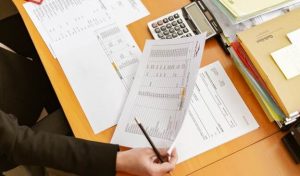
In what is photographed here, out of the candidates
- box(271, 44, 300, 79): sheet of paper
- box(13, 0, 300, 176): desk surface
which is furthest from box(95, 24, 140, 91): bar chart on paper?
box(271, 44, 300, 79): sheet of paper

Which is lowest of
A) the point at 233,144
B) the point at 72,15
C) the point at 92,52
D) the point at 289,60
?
the point at 233,144

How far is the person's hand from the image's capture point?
0.76 metres

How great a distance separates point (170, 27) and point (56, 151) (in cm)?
44

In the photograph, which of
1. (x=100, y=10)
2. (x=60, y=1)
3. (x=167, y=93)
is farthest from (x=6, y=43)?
(x=167, y=93)

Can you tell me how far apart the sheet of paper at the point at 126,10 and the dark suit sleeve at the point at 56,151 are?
0.39 m

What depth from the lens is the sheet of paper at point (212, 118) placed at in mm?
822

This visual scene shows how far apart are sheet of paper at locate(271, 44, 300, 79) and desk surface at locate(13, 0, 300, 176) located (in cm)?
11

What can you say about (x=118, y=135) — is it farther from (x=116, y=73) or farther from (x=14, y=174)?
(x=14, y=174)

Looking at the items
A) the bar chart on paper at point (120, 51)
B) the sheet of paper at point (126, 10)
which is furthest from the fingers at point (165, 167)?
the sheet of paper at point (126, 10)

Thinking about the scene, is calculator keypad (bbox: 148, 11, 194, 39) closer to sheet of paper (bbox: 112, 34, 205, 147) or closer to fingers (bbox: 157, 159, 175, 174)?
sheet of paper (bbox: 112, 34, 205, 147)

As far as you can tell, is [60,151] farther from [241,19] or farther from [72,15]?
[241,19]

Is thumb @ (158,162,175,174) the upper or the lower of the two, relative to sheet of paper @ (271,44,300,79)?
lower

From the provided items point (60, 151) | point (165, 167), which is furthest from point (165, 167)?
point (60, 151)

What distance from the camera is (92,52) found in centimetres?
96
